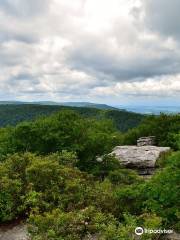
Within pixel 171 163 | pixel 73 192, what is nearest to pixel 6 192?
pixel 73 192

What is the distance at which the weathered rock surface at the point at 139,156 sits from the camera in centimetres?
3641

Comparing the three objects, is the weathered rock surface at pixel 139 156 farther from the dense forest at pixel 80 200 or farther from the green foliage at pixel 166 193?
the green foliage at pixel 166 193

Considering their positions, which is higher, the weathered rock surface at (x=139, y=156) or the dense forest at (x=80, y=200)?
the dense forest at (x=80, y=200)

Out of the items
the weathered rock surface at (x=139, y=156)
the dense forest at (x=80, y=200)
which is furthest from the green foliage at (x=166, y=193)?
the weathered rock surface at (x=139, y=156)

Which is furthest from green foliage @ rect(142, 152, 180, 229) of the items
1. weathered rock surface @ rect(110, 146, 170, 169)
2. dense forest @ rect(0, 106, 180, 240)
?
weathered rock surface @ rect(110, 146, 170, 169)

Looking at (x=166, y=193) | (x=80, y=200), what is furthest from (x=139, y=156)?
(x=166, y=193)

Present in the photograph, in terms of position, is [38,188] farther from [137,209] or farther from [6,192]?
[137,209]

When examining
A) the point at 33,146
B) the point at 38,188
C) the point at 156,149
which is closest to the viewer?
the point at 38,188

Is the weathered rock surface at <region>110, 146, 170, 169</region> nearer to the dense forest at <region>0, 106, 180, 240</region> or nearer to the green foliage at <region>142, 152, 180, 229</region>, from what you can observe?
the dense forest at <region>0, 106, 180, 240</region>

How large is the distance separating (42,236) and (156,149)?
85.5 ft

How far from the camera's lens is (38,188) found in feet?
68.4

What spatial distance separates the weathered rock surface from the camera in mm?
36406

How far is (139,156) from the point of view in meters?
37.5

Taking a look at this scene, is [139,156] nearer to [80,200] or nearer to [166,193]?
[80,200]
